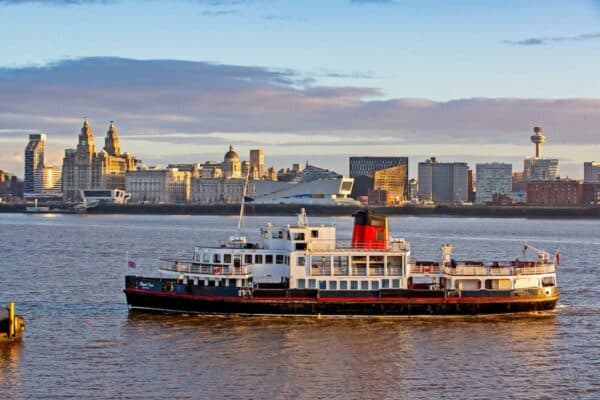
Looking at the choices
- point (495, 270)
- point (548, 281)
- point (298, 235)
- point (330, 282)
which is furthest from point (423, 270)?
point (548, 281)

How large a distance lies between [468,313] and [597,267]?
31756mm

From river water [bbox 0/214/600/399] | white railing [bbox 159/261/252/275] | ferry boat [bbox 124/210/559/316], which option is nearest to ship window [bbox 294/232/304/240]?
ferry boat [bbox 124/210/559/316]

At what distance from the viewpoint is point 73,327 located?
4397 centimetres

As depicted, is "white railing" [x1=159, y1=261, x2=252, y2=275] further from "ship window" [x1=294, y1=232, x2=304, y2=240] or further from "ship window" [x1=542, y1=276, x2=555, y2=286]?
"ship window" [x1=542, y1=276, x2=555, y2=286]

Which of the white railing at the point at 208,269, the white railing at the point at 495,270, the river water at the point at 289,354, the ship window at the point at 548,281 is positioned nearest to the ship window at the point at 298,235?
the white railing at the point at 208,269

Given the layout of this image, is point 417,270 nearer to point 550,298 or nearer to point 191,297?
point 550,298

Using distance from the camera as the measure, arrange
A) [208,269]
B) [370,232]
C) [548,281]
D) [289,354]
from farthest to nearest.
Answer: [548,281] < [370,232] < [208,269] < [289,354]

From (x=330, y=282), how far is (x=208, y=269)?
540cm

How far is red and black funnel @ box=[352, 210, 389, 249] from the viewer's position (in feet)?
160

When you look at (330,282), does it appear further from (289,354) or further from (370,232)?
(289,354)

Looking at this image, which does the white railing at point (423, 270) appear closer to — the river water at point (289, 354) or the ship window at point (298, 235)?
the river water at point (289, 354)

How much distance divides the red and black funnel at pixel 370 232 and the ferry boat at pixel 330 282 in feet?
0.15

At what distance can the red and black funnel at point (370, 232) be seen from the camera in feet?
160

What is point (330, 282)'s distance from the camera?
4728 cm
